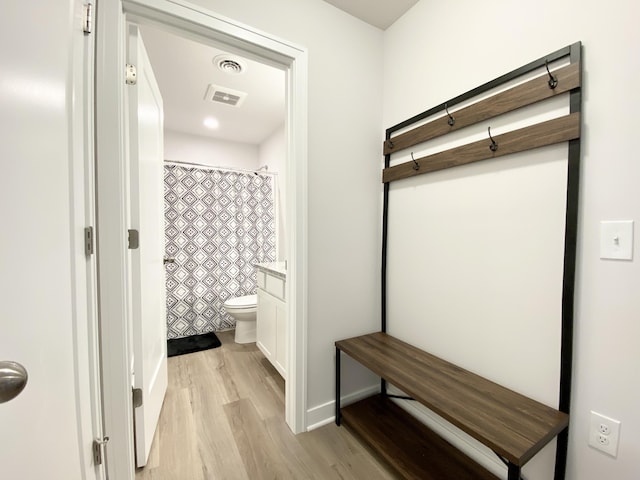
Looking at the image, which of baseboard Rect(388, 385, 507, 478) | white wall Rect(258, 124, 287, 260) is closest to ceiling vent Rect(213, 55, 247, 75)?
white wall Rect(258, 124, 287, 260)

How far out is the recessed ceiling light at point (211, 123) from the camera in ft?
10.1

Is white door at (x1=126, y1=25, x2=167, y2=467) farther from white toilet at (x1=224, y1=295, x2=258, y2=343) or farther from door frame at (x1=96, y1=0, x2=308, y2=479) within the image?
white toilet at (x1=224, y1=295, x2=258, y2=343)

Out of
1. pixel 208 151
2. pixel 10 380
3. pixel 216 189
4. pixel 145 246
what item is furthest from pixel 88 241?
pixel 208 151

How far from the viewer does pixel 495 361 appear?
1.25 meters

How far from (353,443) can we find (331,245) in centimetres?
108

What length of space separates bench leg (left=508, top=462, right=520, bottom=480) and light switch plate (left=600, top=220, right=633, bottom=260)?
74 cm

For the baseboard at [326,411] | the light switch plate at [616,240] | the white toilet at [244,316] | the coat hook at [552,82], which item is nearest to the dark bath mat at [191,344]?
the white toilet at [244,316]

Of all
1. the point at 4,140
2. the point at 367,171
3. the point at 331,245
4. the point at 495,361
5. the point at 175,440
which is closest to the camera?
the point at 4,140

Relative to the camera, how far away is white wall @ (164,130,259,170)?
344 cm

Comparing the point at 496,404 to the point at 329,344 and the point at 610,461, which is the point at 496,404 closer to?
the point at 610,461

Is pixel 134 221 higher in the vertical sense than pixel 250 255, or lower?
higher

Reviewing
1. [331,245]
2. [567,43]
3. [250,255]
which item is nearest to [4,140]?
[331,245]

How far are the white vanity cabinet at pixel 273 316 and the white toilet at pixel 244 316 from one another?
0.31 m

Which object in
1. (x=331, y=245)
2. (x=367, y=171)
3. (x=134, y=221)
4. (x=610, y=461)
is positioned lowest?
(x=610, y=461)
